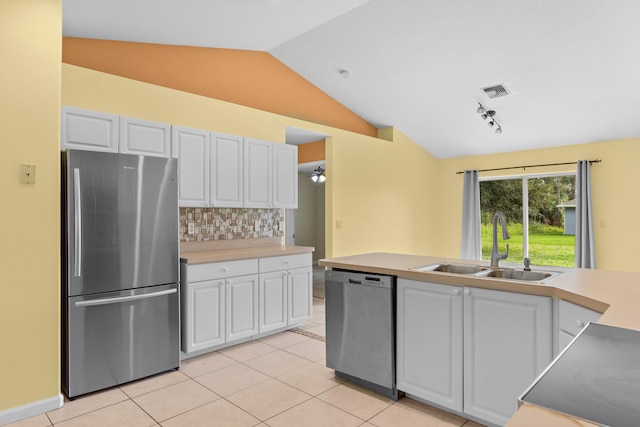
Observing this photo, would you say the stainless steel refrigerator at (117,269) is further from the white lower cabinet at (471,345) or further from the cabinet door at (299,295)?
Answer: the white lower cabinet at (471,345)

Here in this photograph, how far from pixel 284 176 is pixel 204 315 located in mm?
1815

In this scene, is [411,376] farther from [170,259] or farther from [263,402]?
[170,259]

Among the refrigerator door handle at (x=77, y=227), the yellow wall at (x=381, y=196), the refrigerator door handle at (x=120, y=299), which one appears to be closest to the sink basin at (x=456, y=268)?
the refrigerator door handle at (x=120, y=299)

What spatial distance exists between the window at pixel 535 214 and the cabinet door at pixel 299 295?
143 inches

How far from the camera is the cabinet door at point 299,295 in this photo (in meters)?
4.03

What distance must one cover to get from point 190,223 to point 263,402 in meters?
1.99

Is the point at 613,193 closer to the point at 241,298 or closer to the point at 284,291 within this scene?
the point at 284,291

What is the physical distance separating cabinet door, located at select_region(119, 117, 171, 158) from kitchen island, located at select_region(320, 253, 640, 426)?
5.84ft

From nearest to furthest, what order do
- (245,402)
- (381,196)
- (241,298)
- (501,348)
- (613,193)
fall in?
(501,348) → (245,402) → (241,298) → (613,193) → (381,196)

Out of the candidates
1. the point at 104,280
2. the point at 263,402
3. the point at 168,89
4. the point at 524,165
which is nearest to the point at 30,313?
the point at 104,280

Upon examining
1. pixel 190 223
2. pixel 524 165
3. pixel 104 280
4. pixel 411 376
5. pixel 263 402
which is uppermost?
pixel 524 165

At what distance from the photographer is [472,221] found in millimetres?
6941

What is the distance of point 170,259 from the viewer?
3088 mm

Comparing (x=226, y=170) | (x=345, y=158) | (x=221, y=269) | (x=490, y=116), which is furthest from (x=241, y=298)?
(x=490, y=116)
